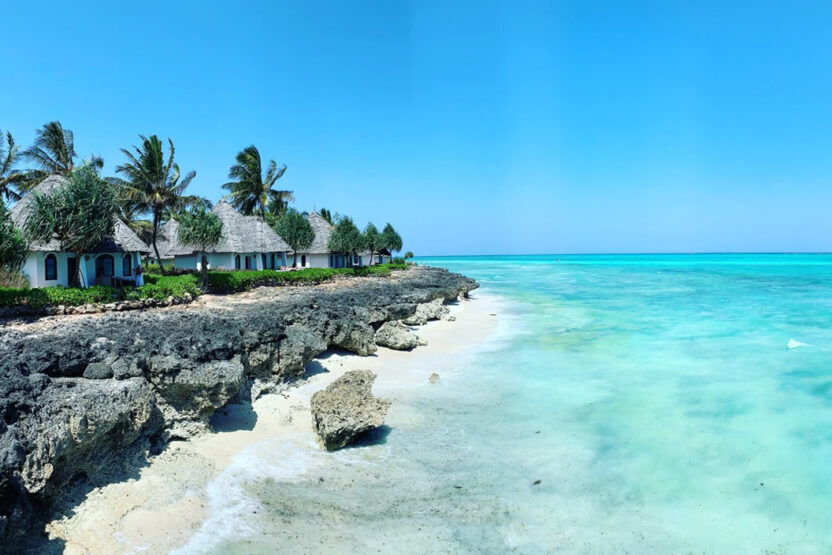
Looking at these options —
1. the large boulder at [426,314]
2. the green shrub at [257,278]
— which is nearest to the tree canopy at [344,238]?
the green shrub at [257,278]

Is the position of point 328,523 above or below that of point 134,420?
below

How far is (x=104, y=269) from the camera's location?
26.8m

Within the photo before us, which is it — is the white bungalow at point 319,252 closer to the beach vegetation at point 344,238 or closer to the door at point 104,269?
the beach vegetation at point 344,238

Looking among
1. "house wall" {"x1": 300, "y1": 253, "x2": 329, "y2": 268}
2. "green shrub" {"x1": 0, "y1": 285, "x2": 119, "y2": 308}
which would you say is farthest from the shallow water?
"house wall" {"x1": 300, "y1": 253, "x2": 329, "y2": 268}

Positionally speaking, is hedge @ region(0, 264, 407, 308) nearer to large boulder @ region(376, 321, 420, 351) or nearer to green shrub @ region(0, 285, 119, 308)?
green shrub @ region(0, 285, 119, 308)

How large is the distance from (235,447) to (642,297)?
4152 centimetres

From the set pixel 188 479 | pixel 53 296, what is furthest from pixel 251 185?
pixel 188 479

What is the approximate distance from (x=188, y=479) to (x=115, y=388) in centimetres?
189

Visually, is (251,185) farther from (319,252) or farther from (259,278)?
(259,278)

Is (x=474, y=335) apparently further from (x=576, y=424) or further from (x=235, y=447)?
(x=235, y=447)

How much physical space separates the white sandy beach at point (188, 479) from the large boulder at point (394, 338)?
241 cm

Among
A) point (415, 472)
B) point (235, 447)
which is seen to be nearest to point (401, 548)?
point (415, 472)

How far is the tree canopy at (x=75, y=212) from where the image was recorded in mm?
19125

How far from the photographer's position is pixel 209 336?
11.0 meters
